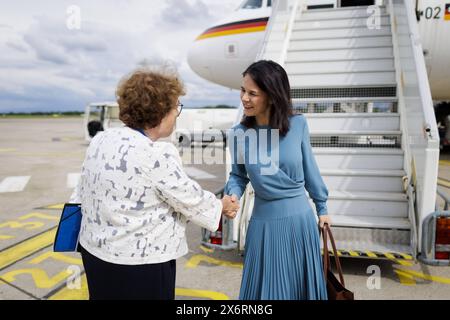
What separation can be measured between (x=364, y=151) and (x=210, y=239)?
7.31 feet

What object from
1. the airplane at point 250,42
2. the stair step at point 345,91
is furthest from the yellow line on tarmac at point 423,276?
the airplane at point 250,42

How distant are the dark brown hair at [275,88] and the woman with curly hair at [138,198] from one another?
58cm

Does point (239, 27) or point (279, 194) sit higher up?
point (239, 27)

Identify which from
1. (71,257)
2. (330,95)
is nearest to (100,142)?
(71,257)

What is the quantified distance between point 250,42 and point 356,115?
429cm

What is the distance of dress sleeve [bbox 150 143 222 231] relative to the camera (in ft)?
5.11

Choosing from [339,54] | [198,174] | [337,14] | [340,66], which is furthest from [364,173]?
[198,174]

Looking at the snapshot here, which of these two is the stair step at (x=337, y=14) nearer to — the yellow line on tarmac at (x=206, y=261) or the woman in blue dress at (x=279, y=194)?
the yellow line on tarmac at (x=206, y=261)

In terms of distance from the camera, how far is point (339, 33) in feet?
20.2

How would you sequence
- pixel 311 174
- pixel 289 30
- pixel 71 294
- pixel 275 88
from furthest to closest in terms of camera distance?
pixel 289 30 → pixel 71 294 → pixel 311 174 → pixel 275 88

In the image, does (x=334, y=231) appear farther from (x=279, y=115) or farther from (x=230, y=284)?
(x=279, y=115)

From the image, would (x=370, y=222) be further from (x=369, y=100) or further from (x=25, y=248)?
(x=25, y=248)

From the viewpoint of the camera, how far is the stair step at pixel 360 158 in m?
4.36

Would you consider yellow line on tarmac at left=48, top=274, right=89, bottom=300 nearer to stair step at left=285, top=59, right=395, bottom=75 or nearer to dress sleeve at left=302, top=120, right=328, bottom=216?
dress sleeve at left=302, top=120, right=328, bottom=216
